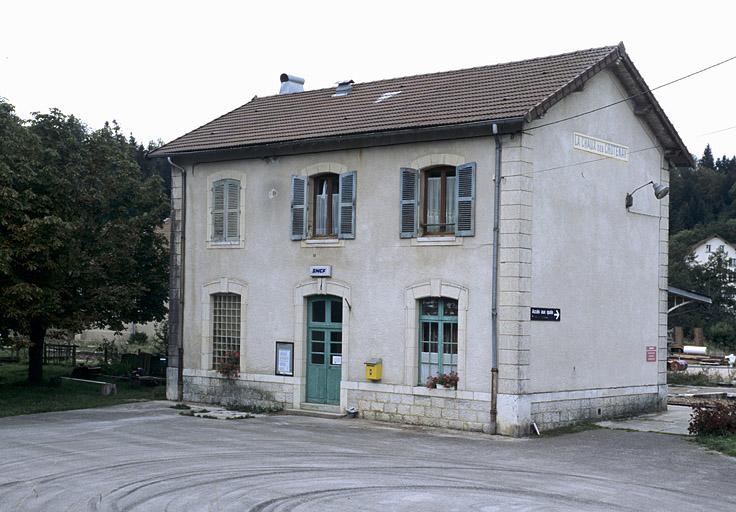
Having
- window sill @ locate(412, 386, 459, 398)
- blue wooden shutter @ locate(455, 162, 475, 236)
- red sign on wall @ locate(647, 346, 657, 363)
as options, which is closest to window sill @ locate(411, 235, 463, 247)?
blue wooden shutter @ locate(455, 162, 475, 236)

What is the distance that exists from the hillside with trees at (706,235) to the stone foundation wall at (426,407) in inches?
1067

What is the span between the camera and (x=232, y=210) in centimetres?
2223

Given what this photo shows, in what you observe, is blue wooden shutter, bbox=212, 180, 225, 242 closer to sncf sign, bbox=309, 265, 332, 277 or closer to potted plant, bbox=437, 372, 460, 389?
sncf sign, bbox=309, 265, 332, 277

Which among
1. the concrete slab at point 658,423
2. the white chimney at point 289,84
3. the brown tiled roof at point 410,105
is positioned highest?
the white chimney at point 289,84

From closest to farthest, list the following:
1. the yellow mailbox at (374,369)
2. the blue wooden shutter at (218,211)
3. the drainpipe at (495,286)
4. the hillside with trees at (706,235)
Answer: the drainpipe at (495,286)
the yellow mailbox at (374,369)
the blue wooden shutter at (218,211)
the hillside with trees at (706,235)

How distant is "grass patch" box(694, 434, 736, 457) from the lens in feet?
52.2

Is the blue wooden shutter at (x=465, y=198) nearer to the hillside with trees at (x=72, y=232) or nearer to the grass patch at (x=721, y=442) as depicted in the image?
the grass patch at (x=721, y=442)

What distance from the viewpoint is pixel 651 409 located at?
2134 cm

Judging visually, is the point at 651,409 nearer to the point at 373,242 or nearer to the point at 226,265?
the point at 373,242

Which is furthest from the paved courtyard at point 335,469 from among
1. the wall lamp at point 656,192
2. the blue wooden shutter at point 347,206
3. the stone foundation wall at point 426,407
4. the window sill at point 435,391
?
the wall lamp at point 656,192

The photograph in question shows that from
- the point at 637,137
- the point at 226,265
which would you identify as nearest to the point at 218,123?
the point at 226,265

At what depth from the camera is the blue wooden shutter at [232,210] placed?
2216 centimetres

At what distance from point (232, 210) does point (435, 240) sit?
5.70 meters

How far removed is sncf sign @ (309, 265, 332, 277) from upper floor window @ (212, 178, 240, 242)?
2.39 meters
